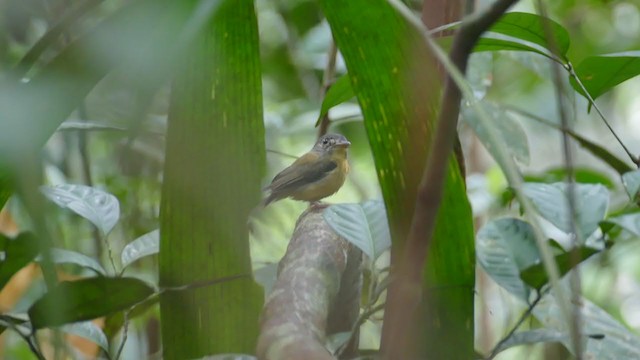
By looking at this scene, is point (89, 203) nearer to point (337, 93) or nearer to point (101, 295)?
point (101, 295)

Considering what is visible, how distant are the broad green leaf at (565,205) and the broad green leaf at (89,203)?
50cm

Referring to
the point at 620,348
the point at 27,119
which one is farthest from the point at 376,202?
the point at 27,119

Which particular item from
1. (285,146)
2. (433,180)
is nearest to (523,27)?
(433,180)

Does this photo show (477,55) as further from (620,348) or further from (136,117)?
(136,117)

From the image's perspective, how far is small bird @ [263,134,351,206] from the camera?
2.14m

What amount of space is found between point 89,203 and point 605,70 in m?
0.65

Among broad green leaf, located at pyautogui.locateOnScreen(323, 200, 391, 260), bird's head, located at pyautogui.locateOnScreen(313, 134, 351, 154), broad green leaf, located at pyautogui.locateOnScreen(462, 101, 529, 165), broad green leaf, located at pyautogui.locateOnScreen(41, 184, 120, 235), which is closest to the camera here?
broad green leaf, located at pyautogui.locateOnScreen(323, 200, 391, 260)

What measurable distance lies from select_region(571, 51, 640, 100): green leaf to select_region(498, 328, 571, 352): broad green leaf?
287mm

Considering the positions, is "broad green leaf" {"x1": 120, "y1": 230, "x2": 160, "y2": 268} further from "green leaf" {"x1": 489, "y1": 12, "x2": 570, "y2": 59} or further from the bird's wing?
the bird's wing

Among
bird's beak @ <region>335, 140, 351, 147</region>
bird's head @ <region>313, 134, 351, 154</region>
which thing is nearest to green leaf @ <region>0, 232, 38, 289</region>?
bird's head @ <region>313, 134, 351, 154</region>

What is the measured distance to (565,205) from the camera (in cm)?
105

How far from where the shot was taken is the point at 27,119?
529mm

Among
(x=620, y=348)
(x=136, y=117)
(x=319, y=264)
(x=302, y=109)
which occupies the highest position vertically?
(x=302, y=109)

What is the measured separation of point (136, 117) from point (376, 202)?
0.63 metres
